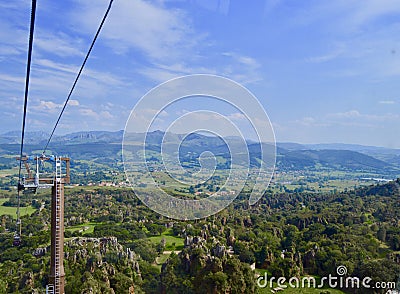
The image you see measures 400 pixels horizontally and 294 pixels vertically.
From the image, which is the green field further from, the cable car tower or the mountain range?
the cable car tower

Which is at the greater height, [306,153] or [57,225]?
[306,153]

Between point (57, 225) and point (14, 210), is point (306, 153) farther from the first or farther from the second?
point (57, 225)

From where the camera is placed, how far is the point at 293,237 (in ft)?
36.1

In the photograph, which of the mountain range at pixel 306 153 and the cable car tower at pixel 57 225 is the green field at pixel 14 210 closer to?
the mountain range at pixel 306 153

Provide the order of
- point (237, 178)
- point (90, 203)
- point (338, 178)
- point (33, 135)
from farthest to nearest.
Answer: point (33, 135) < point (338, 178) < point (90, 203) < point (237, 178)

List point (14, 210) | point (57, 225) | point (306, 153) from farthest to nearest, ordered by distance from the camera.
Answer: point (306, 153), point (14, 210), point (57, 225)

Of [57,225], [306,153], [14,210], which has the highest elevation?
[306,153]

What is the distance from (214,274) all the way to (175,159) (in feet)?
9.56

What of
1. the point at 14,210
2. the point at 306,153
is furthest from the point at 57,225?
the point at 306,153

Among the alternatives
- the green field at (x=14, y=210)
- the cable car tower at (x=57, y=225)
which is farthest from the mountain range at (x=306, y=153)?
the cable car tower at (x=57, y=225)

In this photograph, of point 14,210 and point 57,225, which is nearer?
point 57,225

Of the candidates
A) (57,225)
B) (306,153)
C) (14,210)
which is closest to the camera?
(57,225)

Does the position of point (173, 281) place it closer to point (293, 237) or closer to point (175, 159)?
point (175, 159)

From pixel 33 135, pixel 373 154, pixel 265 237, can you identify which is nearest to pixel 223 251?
pixel 265 237
